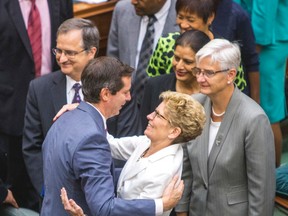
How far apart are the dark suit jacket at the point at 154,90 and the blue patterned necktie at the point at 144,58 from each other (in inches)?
20.7

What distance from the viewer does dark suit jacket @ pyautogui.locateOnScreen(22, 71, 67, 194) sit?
395 cm

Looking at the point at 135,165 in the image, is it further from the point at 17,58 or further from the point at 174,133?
the point at 17,58

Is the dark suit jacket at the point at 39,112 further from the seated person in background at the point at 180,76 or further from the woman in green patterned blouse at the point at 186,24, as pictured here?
the woman in green patterned blouse at the point at 186,24

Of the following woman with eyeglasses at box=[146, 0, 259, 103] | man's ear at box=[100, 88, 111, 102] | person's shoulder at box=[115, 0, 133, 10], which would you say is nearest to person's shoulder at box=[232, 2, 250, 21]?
woman with eyeglasses at box=[146, 0, 259, 103]

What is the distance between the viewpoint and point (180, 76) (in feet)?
12.7

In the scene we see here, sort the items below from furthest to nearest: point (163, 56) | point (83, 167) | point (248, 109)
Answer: point (163, 56)
point (248, 109)
point (83, 167)

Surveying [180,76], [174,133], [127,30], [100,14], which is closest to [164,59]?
[180,76]

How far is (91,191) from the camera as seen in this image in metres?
2.91

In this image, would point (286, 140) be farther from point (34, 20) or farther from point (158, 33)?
point (34, 20)

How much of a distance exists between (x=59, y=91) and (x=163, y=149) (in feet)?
3.30

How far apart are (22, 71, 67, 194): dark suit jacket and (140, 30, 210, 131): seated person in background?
0.46 meters

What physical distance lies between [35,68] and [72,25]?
2.64 ft

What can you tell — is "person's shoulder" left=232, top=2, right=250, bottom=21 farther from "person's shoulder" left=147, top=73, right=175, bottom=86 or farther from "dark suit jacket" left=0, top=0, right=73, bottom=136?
"dark suit jacket" left=0, top=0, right=73, bottom=136

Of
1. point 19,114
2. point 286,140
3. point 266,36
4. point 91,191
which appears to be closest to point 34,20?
point 19,114
